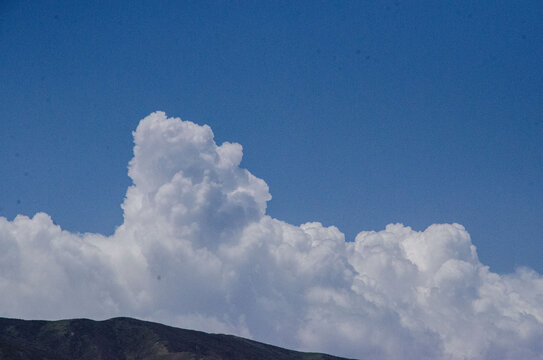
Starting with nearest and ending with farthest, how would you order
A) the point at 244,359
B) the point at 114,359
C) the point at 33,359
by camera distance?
the point at 33,359, the point at 114,359, the point at 244,359

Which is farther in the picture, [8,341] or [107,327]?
[107,327]

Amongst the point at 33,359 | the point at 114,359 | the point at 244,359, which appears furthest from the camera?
the point at 244,359

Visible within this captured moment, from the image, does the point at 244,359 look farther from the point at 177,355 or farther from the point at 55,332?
the point at 55,332

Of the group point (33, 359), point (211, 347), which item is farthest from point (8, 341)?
point (211, 347)

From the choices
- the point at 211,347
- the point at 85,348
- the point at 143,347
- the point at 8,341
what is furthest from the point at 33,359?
the point at 211,347

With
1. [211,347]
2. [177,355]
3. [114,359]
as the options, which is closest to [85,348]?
[114,359]

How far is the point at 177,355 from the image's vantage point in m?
181

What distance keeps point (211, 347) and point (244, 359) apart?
12.2m

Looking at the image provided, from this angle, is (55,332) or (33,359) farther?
(55,332)

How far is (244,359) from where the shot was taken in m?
197

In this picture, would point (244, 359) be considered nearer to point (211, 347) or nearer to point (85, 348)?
point (211, 347)

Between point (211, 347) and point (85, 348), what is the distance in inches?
1675

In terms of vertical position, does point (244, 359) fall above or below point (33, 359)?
above

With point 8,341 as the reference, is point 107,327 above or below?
above
